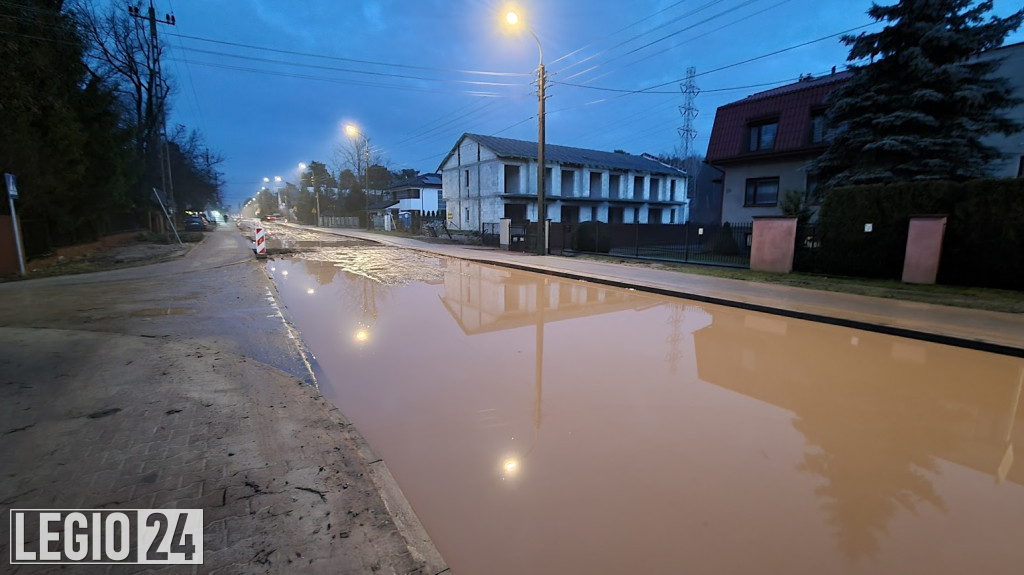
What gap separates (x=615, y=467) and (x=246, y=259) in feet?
64.7

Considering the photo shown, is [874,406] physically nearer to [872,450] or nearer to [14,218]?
[872,450]

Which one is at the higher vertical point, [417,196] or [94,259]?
[417,196]

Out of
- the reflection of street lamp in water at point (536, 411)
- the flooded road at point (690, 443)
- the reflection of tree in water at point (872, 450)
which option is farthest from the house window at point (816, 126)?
the reflection of tree in water at point (872, 450)

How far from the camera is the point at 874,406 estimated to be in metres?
4.70

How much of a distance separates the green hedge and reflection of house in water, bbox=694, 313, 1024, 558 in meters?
6.60

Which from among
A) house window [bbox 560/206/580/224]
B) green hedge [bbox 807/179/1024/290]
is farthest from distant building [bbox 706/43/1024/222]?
house window [bbox 560/206/580/224]

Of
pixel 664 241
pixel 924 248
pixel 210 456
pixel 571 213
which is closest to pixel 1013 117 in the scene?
pixel 924 248

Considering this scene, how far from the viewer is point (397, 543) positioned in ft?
8.18

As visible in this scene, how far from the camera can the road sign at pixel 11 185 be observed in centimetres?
1170

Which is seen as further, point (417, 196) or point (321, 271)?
point (417, 196)

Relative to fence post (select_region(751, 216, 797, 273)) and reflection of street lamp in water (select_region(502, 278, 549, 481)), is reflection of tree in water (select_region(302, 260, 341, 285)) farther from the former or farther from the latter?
fence post (select_region(751, 216, 797, 273))

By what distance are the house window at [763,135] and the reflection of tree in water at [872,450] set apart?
817 inches

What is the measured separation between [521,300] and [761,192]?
18.6 m

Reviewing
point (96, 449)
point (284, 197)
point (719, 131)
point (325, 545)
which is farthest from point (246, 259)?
point (284, 197)
